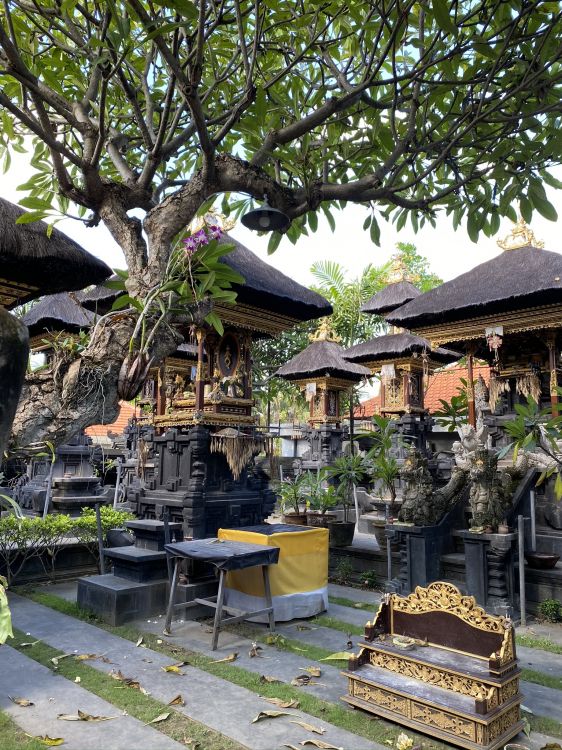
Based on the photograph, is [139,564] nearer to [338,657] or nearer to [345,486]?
[338,657]

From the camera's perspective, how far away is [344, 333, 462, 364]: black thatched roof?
734 inches

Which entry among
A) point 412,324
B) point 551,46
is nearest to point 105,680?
point 551,46

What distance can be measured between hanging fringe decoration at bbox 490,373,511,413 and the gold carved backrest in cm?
1027

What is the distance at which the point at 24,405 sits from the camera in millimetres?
2510

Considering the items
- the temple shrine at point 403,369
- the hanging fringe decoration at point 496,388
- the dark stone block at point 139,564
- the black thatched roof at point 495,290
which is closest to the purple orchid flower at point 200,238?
the dark stone block at point 139,564

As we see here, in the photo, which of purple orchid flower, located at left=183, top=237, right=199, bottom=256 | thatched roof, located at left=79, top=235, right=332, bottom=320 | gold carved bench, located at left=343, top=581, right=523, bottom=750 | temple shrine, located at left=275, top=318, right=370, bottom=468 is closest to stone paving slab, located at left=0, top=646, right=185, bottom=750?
gold carved bench, located at left=343, top=581, right=523, bottom=750

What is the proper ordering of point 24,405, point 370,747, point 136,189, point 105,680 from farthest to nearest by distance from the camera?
1. point 105,680
2. point 370,747
3. point 136,189
4. point 24,405

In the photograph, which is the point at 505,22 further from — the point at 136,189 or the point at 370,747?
the point at 370,747

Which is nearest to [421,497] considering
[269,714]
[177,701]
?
[269,714]

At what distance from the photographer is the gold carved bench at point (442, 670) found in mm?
3705

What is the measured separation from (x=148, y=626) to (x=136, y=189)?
511 cm

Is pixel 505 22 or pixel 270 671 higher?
pixel 505 22

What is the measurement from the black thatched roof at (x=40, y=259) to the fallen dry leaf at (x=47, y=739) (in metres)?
3.15

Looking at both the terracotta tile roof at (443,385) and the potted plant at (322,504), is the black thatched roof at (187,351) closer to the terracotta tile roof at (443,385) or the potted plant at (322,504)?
the potted plant at (322,504)
